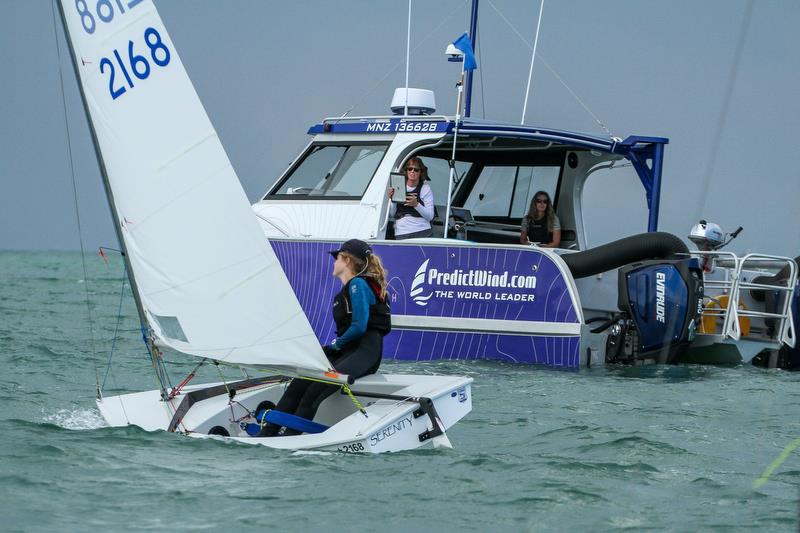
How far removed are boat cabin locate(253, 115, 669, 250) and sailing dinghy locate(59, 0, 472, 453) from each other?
197 inches

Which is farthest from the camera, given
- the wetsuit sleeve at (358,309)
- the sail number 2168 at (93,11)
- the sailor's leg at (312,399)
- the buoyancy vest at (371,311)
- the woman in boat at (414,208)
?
the woman in boat at (414,208)

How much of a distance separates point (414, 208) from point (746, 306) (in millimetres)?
3990

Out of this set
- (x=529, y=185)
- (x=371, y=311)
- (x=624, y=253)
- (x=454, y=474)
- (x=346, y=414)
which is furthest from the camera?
(x=529, y=185)

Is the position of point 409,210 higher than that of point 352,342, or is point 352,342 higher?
point 409,210

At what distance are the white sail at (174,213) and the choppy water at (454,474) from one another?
679 mm

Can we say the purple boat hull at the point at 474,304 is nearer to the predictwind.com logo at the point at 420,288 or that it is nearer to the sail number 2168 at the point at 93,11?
the predictwind.com logo at the point at 420,288

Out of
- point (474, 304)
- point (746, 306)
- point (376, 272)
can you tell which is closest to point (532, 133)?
point (474, 304)

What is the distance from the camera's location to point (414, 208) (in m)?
12.7

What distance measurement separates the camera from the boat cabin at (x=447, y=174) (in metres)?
12.8

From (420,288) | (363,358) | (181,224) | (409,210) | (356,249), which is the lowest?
(363,358)

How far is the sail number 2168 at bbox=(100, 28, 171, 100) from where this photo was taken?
7.21 m

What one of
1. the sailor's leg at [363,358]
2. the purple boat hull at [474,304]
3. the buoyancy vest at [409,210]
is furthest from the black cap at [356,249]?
the buoyancy vest at [409,210]

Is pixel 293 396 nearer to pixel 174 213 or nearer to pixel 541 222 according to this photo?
pixel 174 213

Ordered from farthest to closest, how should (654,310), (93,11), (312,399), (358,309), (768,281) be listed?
(768,281)
(654,310)
(358,309)
(312,399)
(93,11)
